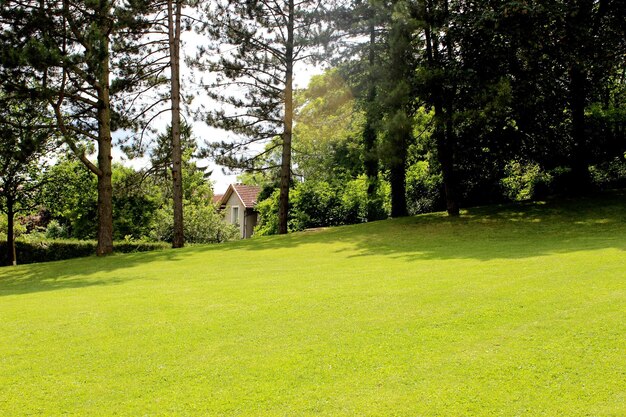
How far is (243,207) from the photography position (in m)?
47.1

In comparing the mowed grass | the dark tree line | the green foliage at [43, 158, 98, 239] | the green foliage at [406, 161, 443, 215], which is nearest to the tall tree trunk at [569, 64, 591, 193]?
the dark tree line

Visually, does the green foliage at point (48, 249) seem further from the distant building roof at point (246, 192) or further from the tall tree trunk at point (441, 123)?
the distant building roof at point (246, 192)

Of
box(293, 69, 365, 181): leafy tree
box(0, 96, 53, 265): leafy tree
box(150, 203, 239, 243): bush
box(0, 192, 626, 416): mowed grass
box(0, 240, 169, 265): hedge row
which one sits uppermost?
box(293, 69, 365, 181): leafy tree

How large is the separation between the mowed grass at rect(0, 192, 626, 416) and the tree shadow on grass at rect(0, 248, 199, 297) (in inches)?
31.1

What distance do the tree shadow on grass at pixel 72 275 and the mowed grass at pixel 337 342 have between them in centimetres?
79

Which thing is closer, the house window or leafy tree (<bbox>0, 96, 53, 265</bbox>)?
leafy tree (<bbox>0, 96, 53, 265</bbox>)

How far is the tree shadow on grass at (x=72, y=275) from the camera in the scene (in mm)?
10461

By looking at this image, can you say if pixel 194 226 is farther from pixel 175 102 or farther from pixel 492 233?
pixel 492 233

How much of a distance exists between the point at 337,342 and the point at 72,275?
9924 millimetres

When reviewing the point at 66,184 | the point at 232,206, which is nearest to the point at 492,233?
the point at 66,184

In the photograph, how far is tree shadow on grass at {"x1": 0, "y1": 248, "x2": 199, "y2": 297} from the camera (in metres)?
10.5

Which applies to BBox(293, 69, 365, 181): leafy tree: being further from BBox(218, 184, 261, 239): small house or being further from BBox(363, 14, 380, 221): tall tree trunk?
BBox(218, 184, 261, 239): small house

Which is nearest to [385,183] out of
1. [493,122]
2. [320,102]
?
[320,102]

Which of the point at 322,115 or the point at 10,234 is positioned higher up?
the point at 322,115
